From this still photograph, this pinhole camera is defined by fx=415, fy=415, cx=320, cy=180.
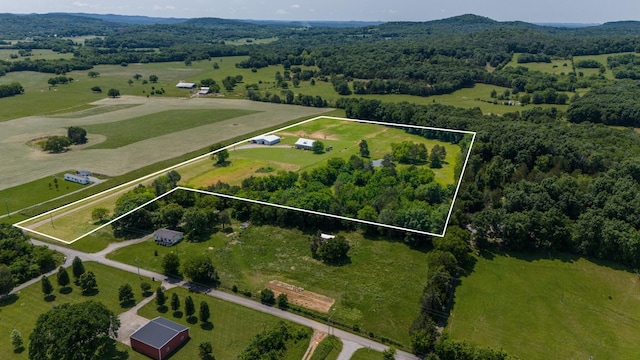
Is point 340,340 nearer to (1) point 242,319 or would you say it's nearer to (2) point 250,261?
(1) point 242,319

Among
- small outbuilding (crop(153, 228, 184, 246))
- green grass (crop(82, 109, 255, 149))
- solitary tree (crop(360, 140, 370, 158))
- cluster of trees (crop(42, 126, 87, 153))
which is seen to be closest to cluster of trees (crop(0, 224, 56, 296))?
small outbuilding (crop(153, 228, 184, 246))

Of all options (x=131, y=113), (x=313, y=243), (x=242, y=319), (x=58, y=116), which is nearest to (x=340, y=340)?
(x=242, y=319)

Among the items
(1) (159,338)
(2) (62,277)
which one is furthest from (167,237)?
(1) (159,338)

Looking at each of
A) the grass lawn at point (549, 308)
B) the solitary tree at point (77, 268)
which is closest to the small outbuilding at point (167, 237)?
the solitary tree at point (77, 268)

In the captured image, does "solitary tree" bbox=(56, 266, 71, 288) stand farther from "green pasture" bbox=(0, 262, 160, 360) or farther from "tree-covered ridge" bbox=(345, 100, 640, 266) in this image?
"tree-covered ridge" bbox=(345, 100, 640, 266)

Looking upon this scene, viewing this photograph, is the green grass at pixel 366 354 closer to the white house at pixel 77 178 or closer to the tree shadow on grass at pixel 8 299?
the tree shadow on grass at pixel 8 299

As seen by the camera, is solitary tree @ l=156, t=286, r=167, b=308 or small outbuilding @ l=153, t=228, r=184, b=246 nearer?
solitary tree @ l=156, t=286, r=167, b=308
